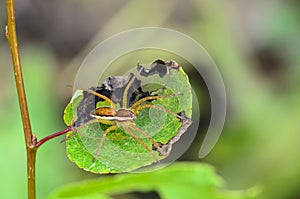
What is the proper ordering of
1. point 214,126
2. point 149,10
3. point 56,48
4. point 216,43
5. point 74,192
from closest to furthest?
1. point 74,192
2. point 214,126
3. point 216,43
4. point 149,10
5. point 56,48

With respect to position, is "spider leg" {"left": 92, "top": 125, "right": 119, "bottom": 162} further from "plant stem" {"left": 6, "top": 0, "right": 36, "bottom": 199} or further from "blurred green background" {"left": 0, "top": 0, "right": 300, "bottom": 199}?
"blurred green background" {"left": 0, "top": 0, "right": 300, "bottom": 199}

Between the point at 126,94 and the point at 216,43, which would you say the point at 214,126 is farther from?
the point at 216,43

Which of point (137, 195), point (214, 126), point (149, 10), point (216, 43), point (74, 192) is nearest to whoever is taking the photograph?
point (74, 192)

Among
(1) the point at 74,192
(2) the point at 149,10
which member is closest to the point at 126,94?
(1) the point at 74,192

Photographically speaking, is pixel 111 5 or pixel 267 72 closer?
pixel 267 72

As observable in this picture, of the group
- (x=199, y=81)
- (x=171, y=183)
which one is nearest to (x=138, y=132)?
(x=171, y=183)

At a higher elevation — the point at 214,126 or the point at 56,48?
the point at 56,48

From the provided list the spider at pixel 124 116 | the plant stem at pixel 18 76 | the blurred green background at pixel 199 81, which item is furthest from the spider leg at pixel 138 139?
the blurred green background at pixel 199 81

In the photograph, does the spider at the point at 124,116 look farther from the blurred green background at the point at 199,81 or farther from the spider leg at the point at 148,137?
the blurred green background at the point at 199,81
